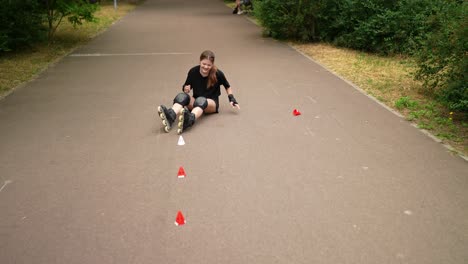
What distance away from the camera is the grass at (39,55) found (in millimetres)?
9088

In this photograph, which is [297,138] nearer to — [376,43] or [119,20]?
[376,43]

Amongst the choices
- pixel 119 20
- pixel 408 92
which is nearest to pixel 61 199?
pixel 408 92

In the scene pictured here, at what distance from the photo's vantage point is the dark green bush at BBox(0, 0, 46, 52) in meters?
11.0

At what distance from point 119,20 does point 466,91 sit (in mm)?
16885

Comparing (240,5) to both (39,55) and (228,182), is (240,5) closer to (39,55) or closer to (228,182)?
(39,55)

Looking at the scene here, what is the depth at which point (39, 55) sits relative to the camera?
11.6m

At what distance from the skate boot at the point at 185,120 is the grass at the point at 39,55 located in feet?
12.9

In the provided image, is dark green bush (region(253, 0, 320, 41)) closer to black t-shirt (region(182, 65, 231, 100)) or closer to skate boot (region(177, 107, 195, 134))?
black t-shirt (region(182, 65, 231, 100))

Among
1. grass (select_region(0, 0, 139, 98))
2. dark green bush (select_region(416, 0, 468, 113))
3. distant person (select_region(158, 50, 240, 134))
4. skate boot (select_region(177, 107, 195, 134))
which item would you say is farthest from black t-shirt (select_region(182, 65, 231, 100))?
grass (select_region(0, 0, 139, 98))

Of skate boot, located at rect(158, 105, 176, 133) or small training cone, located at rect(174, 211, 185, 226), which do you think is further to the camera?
skate boot, located at rect(158, 105, 176, 133)

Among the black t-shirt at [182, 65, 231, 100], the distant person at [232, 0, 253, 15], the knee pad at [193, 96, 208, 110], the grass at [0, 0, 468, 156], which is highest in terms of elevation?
the distant person at [232, 0, 253, 15]

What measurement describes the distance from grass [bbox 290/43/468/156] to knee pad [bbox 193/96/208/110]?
3101mm

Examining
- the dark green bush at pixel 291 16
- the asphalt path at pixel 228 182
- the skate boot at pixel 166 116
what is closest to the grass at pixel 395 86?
the asphalt path at pixel 228 182

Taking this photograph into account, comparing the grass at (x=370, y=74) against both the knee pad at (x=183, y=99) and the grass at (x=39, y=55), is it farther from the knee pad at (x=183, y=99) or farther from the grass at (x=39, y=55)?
the knee pad at (x=183, y=99)
